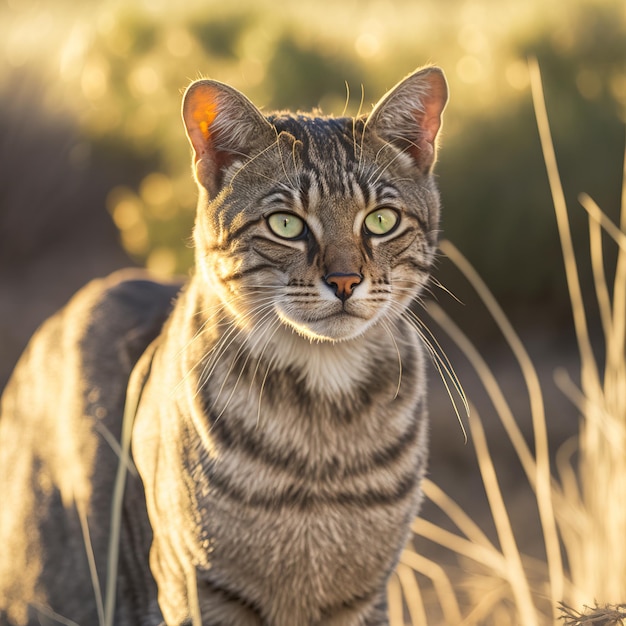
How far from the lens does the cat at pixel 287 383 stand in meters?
1.97

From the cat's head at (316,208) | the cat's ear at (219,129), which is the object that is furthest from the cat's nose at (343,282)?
the cat's ear at (219,129)

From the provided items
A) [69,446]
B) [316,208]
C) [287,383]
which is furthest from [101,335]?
[316,208]

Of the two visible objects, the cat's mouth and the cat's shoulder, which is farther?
the cat's shoulder

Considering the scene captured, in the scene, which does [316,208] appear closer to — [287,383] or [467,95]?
[287,383]

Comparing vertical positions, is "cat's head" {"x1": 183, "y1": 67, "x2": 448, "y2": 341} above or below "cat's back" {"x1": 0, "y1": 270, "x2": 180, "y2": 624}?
above

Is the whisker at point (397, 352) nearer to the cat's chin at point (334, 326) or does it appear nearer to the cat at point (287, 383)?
the cat at point (287, 383)

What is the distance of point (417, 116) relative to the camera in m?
2.22

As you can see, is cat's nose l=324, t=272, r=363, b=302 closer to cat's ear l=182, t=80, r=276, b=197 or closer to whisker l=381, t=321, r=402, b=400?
whisker l=381, t=321, r=402, b=400

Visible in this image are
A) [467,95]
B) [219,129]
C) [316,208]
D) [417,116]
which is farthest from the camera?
[467,95]

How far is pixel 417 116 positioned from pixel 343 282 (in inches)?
22.1

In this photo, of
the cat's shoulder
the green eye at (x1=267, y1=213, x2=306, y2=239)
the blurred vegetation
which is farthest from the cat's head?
the blurred vegetation

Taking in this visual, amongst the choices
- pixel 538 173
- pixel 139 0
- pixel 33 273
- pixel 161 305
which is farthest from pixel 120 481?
pixel 33 273

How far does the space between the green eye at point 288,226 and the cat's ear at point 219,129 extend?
19 centimetres

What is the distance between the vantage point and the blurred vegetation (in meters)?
5.92
